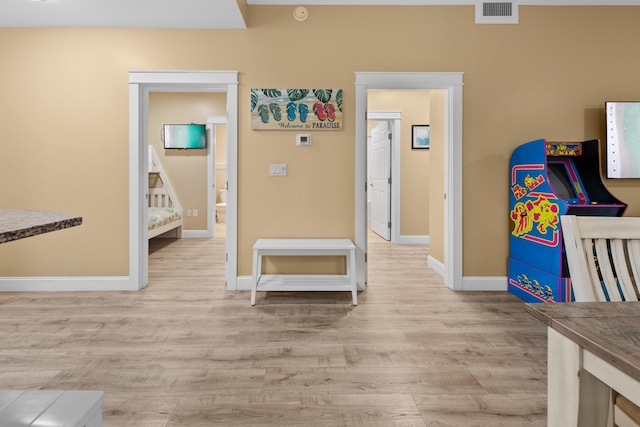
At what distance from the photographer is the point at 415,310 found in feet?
9.96

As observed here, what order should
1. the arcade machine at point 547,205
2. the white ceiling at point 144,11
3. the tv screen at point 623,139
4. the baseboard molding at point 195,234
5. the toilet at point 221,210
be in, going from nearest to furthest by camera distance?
the arcade machine at point 547,205 < the white ceiling at point 144,11 < the tv screen at point 623,139 < the baseboard molding at point 195,234 < the toilet at point 221,210

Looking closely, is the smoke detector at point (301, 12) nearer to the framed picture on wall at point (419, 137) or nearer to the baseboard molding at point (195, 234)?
the framed picture on wall at point (419, 137)

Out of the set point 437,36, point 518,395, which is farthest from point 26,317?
point 437,36

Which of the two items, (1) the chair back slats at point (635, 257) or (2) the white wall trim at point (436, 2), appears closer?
(1) the chair back slats at point (635, 257)

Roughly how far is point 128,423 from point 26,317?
1850 mm

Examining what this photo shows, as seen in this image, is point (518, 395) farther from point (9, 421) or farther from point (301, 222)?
point (301, 222)

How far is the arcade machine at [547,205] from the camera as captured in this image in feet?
9.39

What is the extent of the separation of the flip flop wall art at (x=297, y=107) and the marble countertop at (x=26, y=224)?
2617 mm

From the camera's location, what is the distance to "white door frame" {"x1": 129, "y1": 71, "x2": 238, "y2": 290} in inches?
138

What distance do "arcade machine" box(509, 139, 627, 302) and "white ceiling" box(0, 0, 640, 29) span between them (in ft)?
4.76

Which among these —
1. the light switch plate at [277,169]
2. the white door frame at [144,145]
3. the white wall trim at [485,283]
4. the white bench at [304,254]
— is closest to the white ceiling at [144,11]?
the white door frame at [144,145]

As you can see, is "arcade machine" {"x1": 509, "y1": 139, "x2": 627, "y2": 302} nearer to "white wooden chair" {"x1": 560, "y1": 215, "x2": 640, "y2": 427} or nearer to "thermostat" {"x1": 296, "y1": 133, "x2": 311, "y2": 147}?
"white wooden chair" {"x1": 560, "y1": 215, "x2": 640, "y2": 427}

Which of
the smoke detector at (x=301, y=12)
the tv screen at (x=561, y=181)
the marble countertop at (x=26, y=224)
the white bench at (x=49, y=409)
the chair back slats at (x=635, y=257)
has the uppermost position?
the smoke detector at (x=301, y=12)

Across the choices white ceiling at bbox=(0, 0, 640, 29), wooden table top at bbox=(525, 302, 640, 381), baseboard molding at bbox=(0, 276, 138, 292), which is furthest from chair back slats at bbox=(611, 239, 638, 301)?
baseboard molding at bbox=(0, 276, 138, 292)
